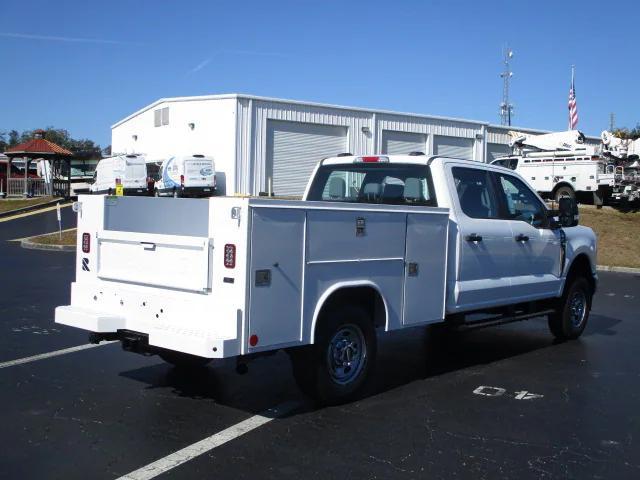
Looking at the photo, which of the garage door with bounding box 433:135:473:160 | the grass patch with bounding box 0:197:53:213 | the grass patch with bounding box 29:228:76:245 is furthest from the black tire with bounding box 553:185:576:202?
the grass patch with bounding box 0:197:53:213

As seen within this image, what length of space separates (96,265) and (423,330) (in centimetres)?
501

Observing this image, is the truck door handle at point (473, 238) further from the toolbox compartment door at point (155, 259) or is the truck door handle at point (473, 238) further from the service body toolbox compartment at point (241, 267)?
the toolbox compartment door at point (155, 259)

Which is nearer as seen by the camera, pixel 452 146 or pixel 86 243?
pixel 86 243

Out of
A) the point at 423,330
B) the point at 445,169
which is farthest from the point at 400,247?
the point at 423,330

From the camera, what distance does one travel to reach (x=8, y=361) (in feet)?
25.3

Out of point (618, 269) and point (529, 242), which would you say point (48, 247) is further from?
point (529, 242)

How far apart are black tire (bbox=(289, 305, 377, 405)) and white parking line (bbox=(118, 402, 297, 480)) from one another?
332mm

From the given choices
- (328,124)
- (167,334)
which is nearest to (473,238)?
(167,334)

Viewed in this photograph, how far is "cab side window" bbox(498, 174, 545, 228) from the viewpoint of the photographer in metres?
8.40

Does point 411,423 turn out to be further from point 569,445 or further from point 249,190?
point 249,190

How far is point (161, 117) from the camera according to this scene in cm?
4412

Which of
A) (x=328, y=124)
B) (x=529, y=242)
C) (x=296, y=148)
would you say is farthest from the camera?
(x=328, y=124)

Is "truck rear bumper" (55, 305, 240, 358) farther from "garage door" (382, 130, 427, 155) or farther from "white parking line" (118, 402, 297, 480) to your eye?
"garage door" (382, 130, 427, 155)

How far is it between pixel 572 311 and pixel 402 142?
34.1 m
